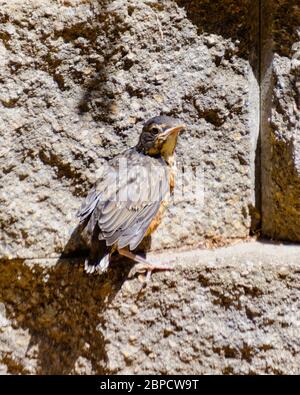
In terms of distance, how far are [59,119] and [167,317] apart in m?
1.07

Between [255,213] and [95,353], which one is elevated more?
[255,213]

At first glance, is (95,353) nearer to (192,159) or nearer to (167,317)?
(167,317)

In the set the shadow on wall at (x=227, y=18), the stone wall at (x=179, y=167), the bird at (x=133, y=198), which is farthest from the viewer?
the shadow on wall at (x=227, y=18)

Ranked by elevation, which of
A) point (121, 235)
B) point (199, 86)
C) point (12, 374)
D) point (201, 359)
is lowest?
point (12, 374)

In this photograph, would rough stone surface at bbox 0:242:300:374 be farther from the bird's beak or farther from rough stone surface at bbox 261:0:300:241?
the bird's beak

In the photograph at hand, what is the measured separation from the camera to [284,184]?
3.59 metres

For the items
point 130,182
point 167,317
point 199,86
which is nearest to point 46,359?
point 167,317

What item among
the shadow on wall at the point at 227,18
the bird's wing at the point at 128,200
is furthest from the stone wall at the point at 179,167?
the bird's wing at the point at 128,200

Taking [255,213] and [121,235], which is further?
[255,213]

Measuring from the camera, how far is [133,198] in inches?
137

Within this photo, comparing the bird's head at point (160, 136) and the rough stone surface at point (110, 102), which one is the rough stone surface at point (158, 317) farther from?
the bird's head at point (160, 136)

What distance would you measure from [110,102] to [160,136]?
12.5 inches

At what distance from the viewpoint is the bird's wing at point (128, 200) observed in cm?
336

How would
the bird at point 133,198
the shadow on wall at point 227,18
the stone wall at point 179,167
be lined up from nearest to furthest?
the bird at point 133,198
the stone wall at point 179,167
the shadow on wall at point 227,18
